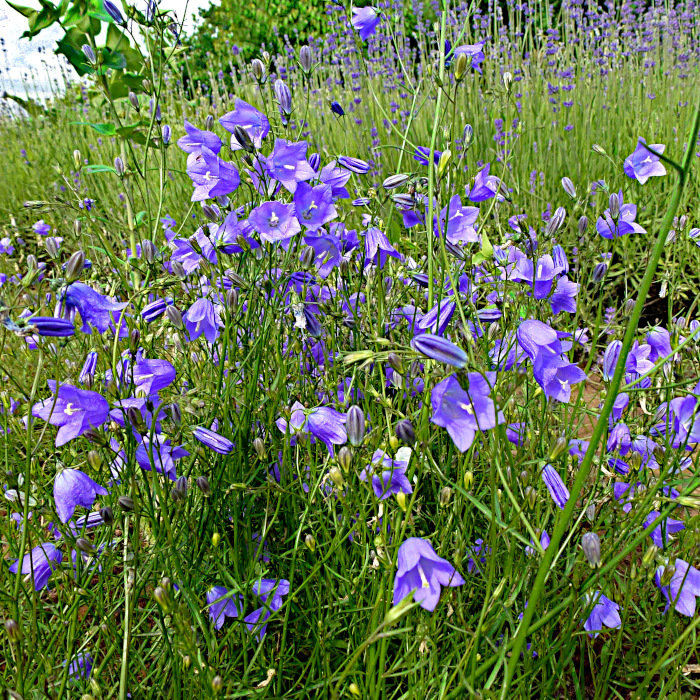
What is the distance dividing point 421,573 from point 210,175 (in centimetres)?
107

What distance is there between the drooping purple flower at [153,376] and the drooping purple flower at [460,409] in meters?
0.62

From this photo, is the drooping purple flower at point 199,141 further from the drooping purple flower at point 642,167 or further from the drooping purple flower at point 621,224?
the drooping purple flower at point 642,167

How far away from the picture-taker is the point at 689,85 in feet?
17.0

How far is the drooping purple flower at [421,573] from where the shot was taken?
3.10 ft

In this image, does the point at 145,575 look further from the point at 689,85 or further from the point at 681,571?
the point at 689,85

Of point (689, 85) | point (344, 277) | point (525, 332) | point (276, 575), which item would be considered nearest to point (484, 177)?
point (344, 277)

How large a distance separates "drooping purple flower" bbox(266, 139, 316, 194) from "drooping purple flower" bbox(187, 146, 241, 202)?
12 centimetres

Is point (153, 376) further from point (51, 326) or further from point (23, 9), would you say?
point (23, 9)

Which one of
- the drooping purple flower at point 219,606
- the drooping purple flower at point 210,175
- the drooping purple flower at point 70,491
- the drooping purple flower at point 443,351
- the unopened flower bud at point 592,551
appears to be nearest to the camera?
the drooping purple flower at point 443,351

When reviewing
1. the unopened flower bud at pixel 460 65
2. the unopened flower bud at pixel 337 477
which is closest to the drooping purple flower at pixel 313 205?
the unopened flower bud at pixel 460 65

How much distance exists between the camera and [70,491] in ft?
4.18

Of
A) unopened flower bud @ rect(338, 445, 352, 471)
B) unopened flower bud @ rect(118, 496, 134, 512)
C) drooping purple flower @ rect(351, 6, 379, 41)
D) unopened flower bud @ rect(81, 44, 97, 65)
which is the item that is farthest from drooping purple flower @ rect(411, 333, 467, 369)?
unopened flower bud @ rect(81, 44, 97, 65)

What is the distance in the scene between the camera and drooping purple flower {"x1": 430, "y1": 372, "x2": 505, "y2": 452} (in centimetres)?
103

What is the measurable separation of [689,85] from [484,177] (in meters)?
4.63
